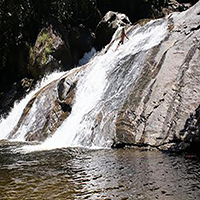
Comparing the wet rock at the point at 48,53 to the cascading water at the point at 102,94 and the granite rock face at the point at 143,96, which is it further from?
the granite rock face at the point at 143,96

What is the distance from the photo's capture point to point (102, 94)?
12320 mm

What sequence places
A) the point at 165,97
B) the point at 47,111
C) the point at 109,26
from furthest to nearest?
the point at 109,26, the point at 47,111, the point at 165,97

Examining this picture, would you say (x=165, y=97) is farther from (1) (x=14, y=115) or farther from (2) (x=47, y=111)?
(1) (x=14, y=115)

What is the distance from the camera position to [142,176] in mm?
5293

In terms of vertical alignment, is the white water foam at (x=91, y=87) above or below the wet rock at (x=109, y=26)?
below

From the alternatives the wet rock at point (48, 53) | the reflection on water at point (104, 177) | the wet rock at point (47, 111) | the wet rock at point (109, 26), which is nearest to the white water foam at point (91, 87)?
the wet rock at point (47, 111)

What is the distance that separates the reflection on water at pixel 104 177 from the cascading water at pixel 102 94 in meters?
2.33

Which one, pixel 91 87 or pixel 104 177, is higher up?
pixel 91 87

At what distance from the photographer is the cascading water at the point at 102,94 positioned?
10.1 m

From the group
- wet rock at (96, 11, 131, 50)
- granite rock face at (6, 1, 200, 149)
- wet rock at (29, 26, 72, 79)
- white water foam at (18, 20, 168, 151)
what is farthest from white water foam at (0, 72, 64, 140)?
wet rock at (96, 11, 131, 50)

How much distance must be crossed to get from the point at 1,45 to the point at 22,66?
3.20m

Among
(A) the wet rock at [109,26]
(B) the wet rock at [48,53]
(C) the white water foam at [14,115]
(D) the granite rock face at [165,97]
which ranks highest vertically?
(A) the wet rock at [109,26]

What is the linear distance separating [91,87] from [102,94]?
1.67 meters

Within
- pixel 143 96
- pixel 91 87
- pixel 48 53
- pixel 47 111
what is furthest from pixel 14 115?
pixel 143 96
